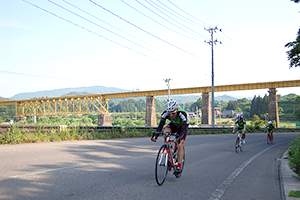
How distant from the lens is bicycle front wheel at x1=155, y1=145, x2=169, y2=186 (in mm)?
5255

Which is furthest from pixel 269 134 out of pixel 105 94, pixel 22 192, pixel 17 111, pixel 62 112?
pixel 17 111

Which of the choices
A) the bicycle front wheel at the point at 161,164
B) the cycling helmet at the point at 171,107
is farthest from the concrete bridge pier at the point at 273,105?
the bicycle front wheel at the point at 161,164

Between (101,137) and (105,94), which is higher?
(105,94)

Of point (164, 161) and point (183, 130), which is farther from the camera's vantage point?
point (183, 130)

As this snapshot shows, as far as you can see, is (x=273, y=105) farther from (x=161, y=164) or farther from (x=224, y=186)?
(x=161, y=164)

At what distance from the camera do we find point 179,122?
241 inches

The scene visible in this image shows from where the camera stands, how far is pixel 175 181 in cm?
590

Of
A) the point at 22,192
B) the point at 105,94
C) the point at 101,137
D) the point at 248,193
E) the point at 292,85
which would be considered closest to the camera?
the point at 22,192

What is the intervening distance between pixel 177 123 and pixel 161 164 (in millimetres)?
1202

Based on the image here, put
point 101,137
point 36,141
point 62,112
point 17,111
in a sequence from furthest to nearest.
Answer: point 17,111 → point 62,112 → point 101,137 → point 36,141

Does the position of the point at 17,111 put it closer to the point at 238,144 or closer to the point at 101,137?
the point at 101,137

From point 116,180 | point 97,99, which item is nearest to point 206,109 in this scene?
point 97,99

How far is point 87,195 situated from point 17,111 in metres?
97.6

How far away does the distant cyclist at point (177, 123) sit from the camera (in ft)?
19.0
